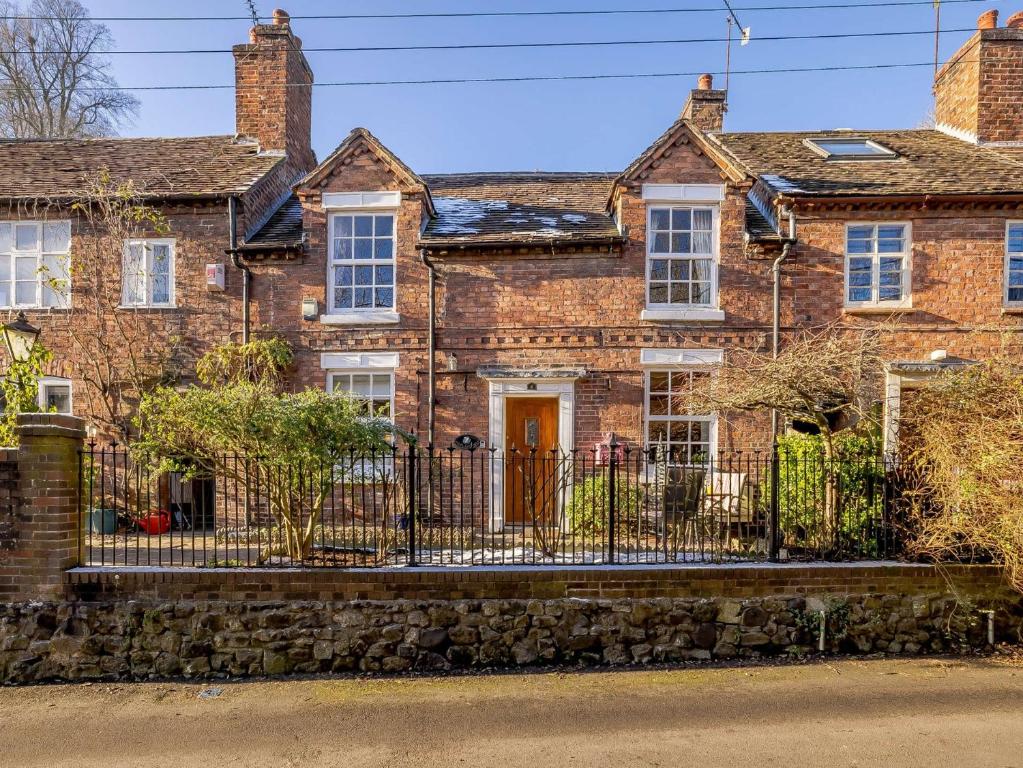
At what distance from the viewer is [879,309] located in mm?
10109

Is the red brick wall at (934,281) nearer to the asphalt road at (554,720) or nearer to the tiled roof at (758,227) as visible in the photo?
the tiled roof at (758,227)

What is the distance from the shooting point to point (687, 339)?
10266 millimetres

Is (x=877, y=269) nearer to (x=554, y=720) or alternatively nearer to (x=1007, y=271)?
(x=1007, y=271)

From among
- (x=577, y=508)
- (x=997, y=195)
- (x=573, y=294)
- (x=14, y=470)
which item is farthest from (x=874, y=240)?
(x=14, y=470)

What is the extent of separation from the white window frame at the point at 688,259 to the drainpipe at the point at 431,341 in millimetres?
3531

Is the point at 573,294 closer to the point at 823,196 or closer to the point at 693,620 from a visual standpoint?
the point at 823,196

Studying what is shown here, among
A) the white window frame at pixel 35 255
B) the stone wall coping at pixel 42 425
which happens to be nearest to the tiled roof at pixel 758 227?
the stone wall coping at pixel 42 425

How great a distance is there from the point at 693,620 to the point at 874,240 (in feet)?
25.3

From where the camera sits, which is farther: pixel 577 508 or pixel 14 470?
pixel 577 508

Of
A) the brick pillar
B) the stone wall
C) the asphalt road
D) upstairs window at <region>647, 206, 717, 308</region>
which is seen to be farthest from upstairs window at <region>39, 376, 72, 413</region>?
upstairs window at <region>647, 206, 717, 308</region>

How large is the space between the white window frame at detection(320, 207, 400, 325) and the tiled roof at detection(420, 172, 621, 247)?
Answer: 703mm

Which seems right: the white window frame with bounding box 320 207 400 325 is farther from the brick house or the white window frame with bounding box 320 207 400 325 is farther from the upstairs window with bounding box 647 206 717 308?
the upstairs window with bounding box 647 206 717 308

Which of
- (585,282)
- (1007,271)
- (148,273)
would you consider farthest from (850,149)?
(148,273)

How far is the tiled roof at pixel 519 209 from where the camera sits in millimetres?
10414
